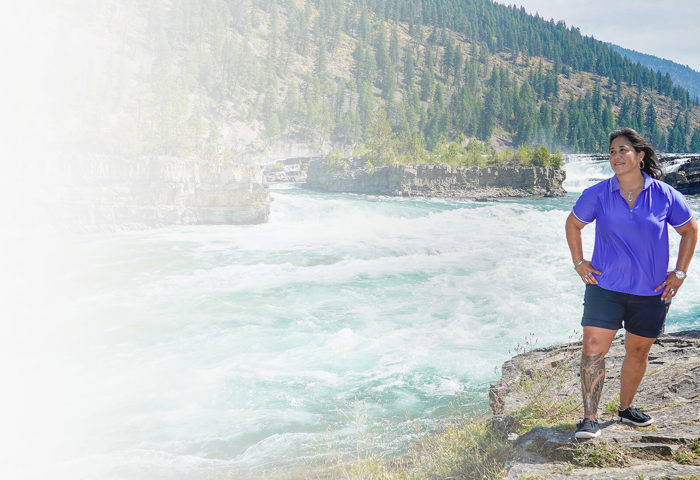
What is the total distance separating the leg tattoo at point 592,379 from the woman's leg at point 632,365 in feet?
0.90

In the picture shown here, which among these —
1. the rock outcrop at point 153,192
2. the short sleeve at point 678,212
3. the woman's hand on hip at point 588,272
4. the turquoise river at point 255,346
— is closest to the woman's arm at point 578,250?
the woman's hand on hip at point 588,272

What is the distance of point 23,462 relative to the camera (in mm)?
6562

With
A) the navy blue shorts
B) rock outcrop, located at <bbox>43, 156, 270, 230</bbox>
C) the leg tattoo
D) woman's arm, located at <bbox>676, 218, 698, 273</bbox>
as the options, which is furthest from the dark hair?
rock outcrop, located at <bbox>43, 156, 270, 230</bbox>

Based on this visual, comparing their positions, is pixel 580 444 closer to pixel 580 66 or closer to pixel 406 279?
pixel 406 279

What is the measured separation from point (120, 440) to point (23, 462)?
4.30ft

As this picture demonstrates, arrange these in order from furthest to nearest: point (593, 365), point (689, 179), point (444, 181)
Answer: point (444, 181) < point (689, 179) < point (593, 365)

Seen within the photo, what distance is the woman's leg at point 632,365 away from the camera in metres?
3.68

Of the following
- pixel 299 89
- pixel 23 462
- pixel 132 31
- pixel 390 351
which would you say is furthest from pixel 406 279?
pixel 132 31

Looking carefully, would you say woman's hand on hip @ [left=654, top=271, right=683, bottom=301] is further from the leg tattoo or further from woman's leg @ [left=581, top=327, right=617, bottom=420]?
the leg tattoo

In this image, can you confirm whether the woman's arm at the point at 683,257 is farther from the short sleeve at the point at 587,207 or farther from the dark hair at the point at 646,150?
the short sleeve at the point at 587,207

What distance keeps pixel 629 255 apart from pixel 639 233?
185 mm

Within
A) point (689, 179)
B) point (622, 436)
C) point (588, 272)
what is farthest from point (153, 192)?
point (689, 179)

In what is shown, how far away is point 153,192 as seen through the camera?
26.2 meters

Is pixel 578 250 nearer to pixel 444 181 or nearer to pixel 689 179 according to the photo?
pixel 444 181
